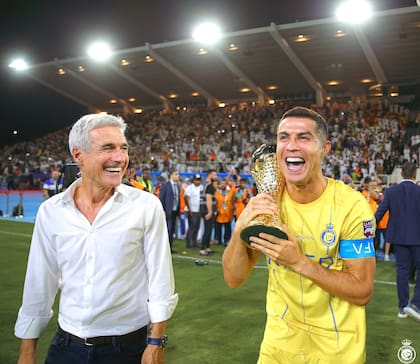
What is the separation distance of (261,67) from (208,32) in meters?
5.29

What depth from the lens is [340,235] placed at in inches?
85.9

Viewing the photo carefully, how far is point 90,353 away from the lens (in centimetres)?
227

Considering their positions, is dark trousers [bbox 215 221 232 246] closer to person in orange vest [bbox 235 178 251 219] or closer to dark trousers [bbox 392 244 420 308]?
person in orange vest [bbox 235 178 251 219]

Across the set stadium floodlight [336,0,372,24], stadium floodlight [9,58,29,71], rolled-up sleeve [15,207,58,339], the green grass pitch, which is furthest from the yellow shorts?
stadium floodlight [9,58,29,71]

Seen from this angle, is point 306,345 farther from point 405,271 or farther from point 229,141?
point 229,141

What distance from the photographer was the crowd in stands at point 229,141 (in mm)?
23641

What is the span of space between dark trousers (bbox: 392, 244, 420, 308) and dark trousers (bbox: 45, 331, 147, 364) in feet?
15.7

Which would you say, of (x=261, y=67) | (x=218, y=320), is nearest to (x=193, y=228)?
(x=218, y=320)

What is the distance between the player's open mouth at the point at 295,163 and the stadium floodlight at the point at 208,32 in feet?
81.0

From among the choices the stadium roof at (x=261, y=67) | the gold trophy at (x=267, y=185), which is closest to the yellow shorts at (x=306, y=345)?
the gold trophy at (x=267, y=185)

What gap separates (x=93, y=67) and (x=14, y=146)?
9.92 m

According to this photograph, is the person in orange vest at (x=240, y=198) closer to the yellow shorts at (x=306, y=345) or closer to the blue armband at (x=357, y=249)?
the yellow shorts at (x=306, y=345)

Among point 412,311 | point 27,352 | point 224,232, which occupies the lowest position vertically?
point 412,311

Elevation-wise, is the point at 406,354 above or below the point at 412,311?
below
